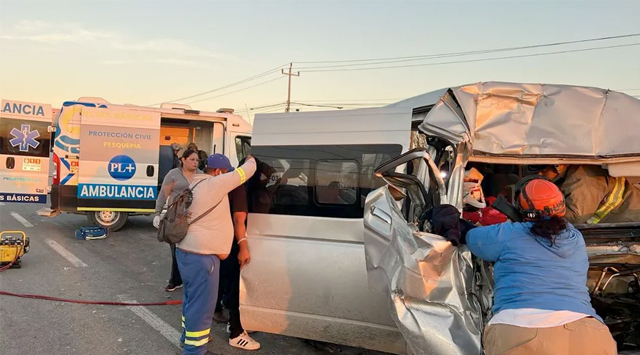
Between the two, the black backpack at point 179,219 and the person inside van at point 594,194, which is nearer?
the person inside van at point 594,194

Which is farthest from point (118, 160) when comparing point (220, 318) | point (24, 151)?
point (220, 318)

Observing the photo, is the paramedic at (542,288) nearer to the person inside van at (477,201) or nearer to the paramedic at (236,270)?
the person inside van at (477,201)

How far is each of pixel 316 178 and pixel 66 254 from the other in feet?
19.5

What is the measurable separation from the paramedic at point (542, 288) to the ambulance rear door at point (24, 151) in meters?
9.78

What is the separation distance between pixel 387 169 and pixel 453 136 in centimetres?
44

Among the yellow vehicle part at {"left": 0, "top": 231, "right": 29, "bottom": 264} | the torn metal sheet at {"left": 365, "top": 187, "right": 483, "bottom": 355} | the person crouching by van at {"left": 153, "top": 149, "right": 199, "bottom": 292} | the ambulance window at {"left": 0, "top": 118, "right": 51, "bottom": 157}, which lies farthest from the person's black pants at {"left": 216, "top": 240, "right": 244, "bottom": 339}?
the ambulance window at {"left": 0, "top": 118, "right": 51, "bottom": 157}

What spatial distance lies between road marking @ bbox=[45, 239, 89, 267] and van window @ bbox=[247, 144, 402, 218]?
4586 millimetres

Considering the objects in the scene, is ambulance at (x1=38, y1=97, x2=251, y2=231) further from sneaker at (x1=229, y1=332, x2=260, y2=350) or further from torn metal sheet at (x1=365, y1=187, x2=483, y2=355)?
torn metal sheet at (x1=365, y1=187, x2=483, y2=355)

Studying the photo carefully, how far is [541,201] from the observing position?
2297mm

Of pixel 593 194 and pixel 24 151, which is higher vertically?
pixel 593 194

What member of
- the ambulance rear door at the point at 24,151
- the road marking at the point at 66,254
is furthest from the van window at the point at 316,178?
the ambulance rear door at the point at 24,151

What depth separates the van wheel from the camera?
9445 mm

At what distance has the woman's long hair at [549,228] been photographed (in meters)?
2.26

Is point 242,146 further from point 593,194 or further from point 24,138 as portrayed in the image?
point 593,194
